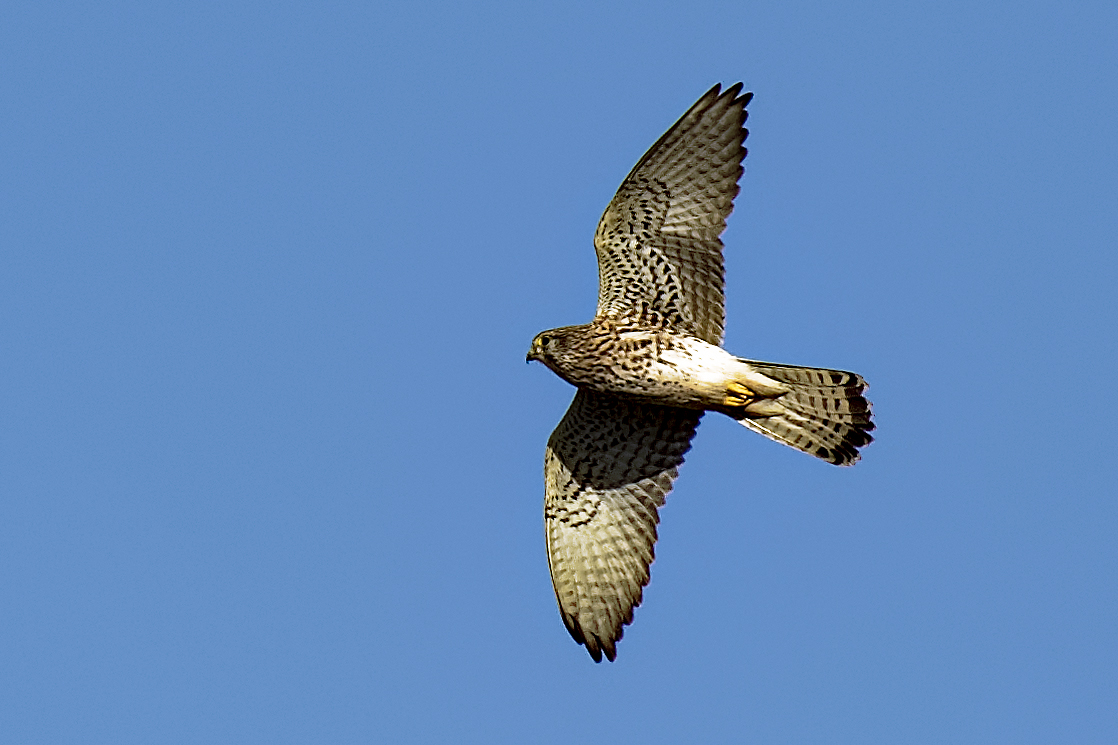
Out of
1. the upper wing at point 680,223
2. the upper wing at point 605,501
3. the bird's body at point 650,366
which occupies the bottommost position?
the upper wing at point 605,501

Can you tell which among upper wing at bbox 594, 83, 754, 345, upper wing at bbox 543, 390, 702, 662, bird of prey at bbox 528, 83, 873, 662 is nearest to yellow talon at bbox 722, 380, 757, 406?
bird of prey at bbox 528, 83, 873, 662

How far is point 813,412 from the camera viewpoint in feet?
41.4

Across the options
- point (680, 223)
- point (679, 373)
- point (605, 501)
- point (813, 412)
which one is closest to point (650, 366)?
point (679, 373)

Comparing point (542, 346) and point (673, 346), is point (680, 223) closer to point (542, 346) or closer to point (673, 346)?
point (673, 346)

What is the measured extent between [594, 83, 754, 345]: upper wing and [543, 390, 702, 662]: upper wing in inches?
35.4

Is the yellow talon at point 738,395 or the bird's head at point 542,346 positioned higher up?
the bird's head at point 542,346

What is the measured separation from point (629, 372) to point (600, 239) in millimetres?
1133

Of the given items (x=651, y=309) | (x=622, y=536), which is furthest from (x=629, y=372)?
(x=622, y=536)

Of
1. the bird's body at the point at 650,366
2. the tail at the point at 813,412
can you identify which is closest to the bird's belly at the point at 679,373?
the bird's body at the point at 650,366

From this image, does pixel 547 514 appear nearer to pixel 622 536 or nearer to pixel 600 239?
pixel 622 536

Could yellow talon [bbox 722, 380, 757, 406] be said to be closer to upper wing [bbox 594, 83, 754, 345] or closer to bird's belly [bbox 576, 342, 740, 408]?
bird's belly [bbox 576, 342, 740, 408]

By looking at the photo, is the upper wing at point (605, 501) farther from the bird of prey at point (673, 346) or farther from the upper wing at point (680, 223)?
the upper wing at point (680, 223)

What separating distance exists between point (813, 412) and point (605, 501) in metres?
1.96

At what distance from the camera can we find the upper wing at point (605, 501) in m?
13.3
